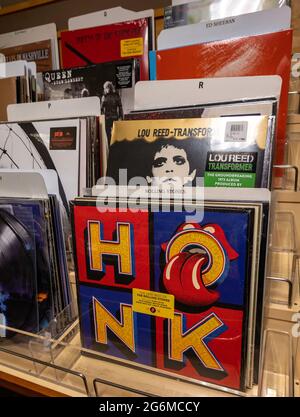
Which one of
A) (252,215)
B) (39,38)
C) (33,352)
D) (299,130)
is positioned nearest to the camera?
(252,215)

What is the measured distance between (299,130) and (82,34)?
29.1 inches

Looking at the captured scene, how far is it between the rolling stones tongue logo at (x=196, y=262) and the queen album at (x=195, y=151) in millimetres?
107

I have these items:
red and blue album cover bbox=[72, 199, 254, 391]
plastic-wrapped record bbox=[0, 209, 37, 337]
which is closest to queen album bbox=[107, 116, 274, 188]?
red and blue album cover bbox=[72, 199, 254, 391]

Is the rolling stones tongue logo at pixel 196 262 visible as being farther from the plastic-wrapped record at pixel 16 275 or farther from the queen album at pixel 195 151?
the plastic-wrapped record at pixel 16 275

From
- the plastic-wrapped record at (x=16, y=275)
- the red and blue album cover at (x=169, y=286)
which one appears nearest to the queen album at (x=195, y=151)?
the red and blue album cover at (x=169, y=286)

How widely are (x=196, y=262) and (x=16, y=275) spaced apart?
0.36 m

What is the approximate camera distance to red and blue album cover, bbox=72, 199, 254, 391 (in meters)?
0.44

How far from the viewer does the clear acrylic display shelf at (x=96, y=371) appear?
0.46 m

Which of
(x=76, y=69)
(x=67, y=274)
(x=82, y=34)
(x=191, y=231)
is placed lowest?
(x=67, y=274)

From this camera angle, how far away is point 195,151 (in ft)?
1.76

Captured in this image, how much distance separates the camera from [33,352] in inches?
21.1

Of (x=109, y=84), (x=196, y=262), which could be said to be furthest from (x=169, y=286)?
(x=109, y=84)
